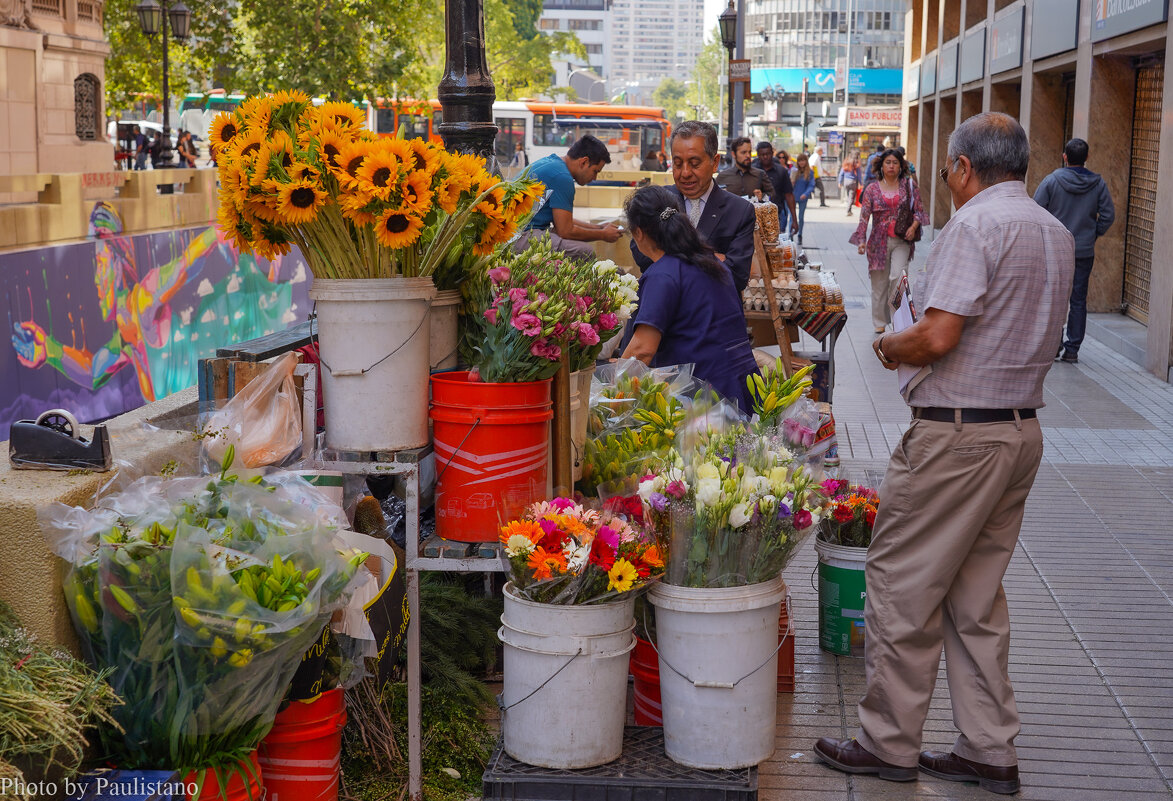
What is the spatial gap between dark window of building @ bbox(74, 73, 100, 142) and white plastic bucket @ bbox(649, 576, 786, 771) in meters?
18.9

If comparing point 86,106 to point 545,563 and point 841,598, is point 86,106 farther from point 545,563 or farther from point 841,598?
point 545,563

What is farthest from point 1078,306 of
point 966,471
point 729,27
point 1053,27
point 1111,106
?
point 729,27

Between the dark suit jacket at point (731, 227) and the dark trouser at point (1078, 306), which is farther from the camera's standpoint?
the dark trouser at point (1078, 306)

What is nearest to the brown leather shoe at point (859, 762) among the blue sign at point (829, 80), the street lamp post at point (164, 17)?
the street lamp post at point (164, 17)

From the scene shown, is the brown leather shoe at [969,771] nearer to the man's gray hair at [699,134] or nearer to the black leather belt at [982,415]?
the black leather belt at [982,415]

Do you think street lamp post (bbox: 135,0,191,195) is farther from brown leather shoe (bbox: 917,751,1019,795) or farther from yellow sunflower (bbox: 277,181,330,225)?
brown leather shoe (bbox: 917,751,1019,795)

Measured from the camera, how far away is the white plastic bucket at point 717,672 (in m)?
3.41

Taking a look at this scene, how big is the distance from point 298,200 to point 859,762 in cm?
242

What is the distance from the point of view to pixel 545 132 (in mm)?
38062

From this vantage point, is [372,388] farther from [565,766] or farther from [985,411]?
[985,411]

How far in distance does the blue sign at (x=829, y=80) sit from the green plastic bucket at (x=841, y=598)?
3045 inches

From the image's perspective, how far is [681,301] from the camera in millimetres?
4797

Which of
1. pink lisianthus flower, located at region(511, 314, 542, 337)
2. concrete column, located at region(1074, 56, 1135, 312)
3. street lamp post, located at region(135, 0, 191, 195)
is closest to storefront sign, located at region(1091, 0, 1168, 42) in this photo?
concrete column, located at region(1074, 56, 1135, 312)

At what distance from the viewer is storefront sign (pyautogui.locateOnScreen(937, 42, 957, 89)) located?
24.2m
